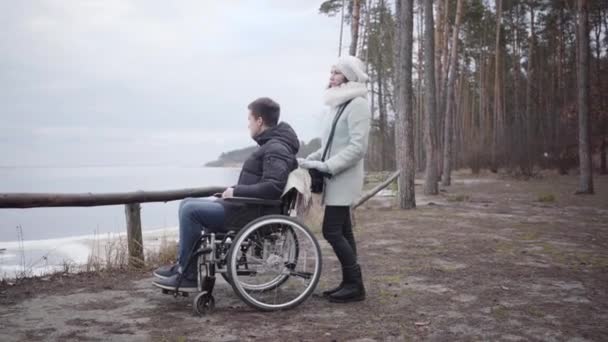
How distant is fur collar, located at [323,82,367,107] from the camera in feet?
12.1

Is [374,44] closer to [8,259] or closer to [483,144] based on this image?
[483,144]

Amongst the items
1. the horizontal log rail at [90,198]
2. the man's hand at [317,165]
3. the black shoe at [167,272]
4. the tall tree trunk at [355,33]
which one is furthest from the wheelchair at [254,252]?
the tall tree trunk at [355,33]

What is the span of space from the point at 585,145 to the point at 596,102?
9311 millimetres

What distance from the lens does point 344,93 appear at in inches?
145

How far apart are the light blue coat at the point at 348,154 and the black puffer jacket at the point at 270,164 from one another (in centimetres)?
28

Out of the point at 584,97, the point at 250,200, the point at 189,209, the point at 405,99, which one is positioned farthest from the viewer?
the point at 584,97

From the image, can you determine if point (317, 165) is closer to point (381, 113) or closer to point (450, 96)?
point (450, 96)

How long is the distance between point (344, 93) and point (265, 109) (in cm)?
56

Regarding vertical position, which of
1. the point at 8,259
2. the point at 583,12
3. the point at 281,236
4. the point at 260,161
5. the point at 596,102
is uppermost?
the point at 583,12

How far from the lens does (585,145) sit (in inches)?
516

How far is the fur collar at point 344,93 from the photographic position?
145 inches

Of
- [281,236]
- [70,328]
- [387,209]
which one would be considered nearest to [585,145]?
[387,209]

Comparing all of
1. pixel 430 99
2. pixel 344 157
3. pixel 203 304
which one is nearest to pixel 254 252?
pixel 203 304

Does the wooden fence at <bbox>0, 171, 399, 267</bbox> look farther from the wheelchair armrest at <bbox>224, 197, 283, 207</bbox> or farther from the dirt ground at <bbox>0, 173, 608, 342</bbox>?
the wheelchair armrest at <bbox>224, 197, 283, 207</bbox>
